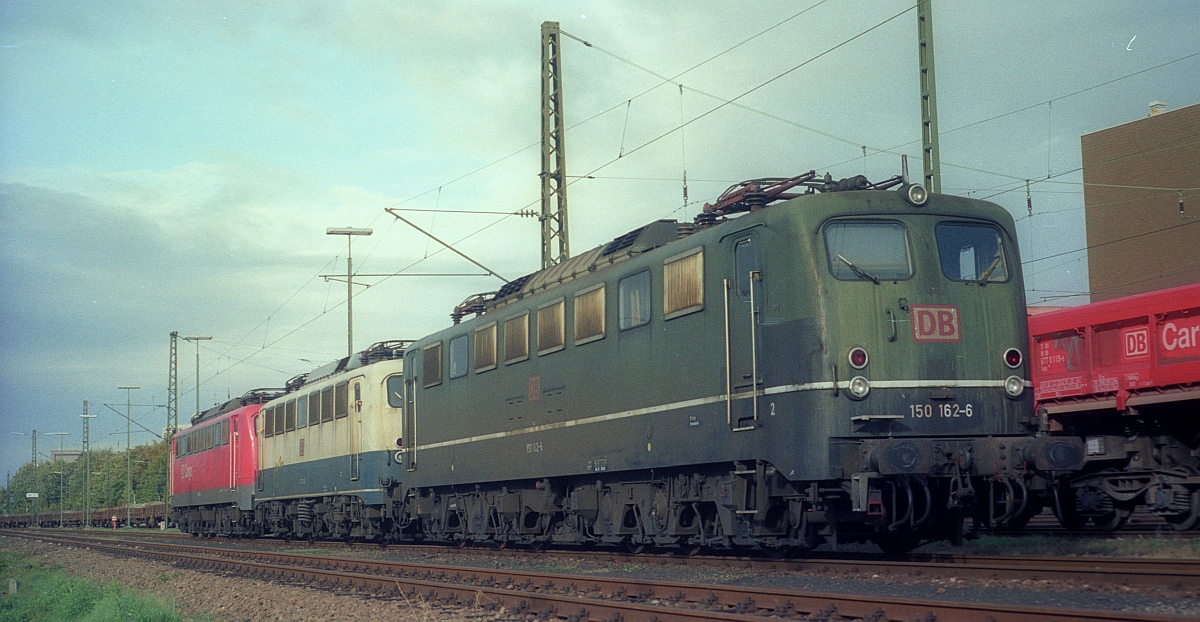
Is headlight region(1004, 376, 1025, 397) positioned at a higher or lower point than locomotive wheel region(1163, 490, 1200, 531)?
higher

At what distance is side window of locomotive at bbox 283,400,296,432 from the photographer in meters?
31.2

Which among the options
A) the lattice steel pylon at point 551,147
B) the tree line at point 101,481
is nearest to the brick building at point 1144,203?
the lattice steel pylon at point 551,147

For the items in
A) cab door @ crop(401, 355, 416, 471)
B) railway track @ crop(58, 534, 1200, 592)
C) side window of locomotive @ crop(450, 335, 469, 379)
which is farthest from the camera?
cab door @ crop(401, 355, 416, 471)

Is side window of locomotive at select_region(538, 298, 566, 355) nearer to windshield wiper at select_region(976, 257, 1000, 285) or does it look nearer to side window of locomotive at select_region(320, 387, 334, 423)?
windshield wiper at select_region(976, 257, 1000, 285)

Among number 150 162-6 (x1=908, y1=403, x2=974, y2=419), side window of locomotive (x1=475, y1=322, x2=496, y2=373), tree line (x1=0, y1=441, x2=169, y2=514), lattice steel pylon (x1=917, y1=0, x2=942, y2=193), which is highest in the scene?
lattice steel pylon (x1=917, y1=0, x2=942, y2=193)

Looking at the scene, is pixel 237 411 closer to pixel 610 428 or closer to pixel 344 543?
pixel 344 543

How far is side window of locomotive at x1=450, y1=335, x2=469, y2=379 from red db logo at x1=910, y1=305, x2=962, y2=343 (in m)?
10.2

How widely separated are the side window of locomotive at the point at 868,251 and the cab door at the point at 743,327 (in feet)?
2.84

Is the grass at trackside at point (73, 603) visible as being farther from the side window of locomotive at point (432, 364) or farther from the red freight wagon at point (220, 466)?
the red freight wagon at point (220, 466)

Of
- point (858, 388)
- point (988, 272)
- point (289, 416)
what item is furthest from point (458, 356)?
point (289, 416)

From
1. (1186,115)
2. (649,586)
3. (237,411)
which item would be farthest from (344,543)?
(1186,115)

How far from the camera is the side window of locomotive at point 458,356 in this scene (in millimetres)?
20672

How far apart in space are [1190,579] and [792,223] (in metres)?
5.06

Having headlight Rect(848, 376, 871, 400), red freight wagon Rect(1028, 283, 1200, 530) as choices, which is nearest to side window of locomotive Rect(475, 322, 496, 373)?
red freight wagon Rect(1028, 283, 1200, 530)
